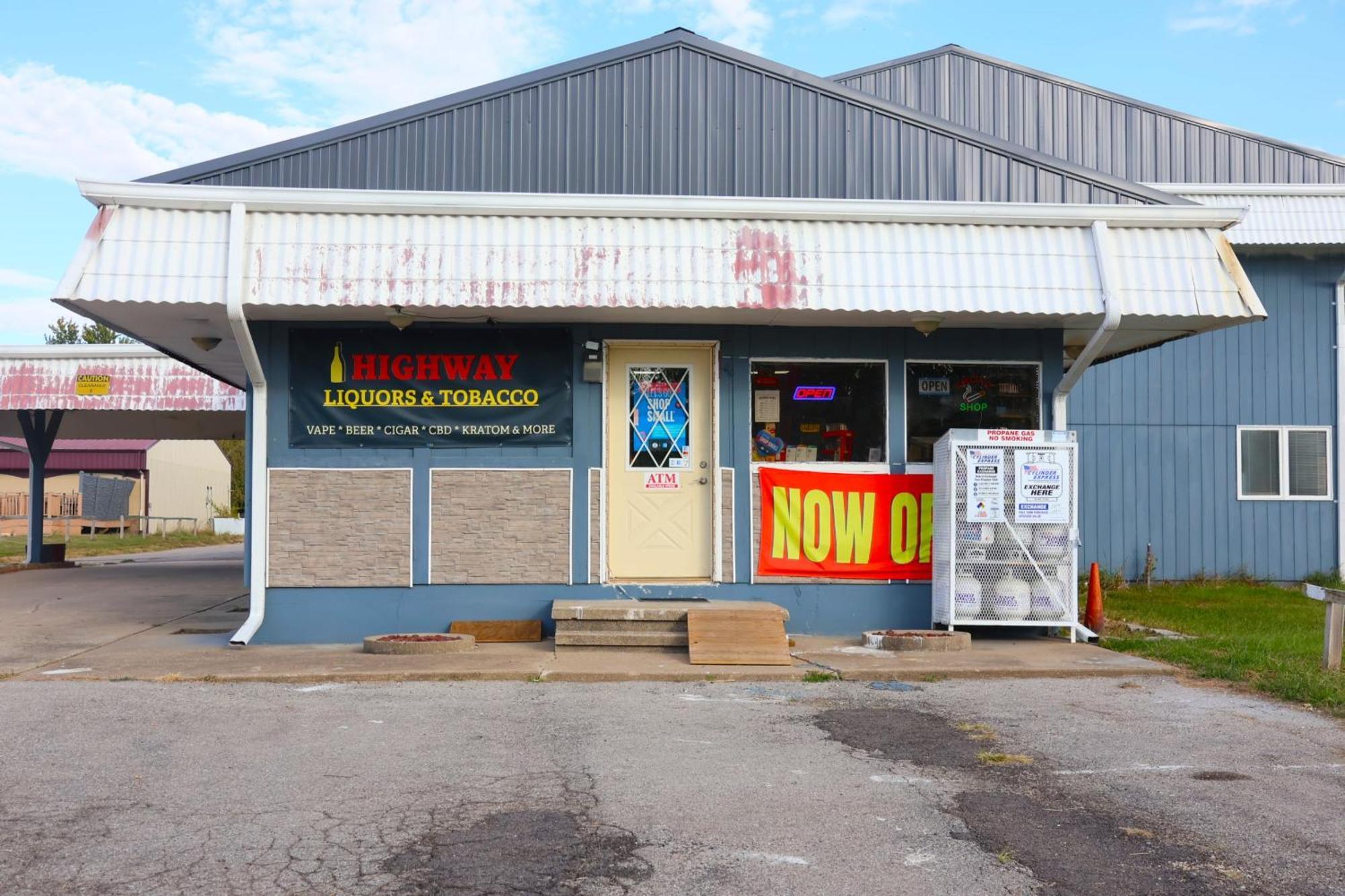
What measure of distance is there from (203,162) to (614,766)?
10876 millimetres

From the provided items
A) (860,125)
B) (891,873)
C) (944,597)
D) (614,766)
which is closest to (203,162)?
(860,125)

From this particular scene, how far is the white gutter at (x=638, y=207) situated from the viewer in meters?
10.3

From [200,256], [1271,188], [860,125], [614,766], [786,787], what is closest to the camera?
[786,787]

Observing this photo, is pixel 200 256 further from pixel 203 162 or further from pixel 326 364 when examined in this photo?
pixel 203 162

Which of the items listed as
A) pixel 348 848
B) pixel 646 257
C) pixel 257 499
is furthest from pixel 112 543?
pixel 348 848

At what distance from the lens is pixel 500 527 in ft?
36.7

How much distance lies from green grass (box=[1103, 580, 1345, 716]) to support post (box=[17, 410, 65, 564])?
2119 centimetres

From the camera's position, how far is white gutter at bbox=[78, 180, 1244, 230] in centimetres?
1030

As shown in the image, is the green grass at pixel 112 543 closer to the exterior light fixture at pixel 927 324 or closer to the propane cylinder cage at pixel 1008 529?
the exterior light fixture at pixel 927 324

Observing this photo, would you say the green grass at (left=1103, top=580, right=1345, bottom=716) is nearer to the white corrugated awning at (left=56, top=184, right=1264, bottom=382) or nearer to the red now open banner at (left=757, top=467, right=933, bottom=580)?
the red now open banner at (left=757, top=467, right=933, bottom=580)

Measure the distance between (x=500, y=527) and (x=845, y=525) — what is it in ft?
10.5

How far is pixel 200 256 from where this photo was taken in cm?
1022

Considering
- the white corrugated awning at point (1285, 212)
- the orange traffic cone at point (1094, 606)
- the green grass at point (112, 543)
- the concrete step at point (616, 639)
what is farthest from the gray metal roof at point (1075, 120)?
the green grass at point (112, 543)

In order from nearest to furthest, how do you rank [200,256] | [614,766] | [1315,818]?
[1315,818], [614,766], [200,256]
